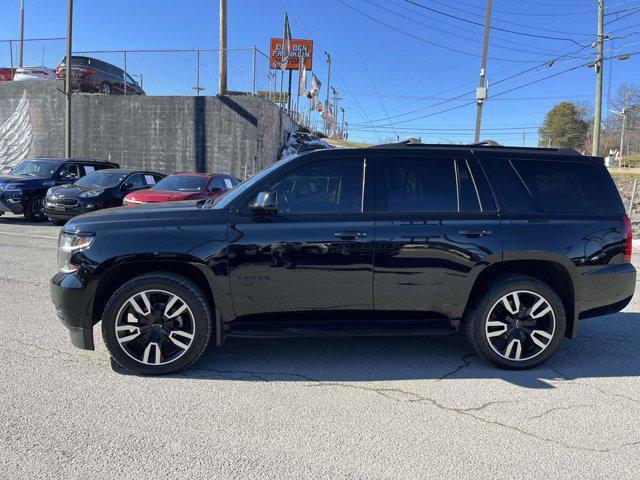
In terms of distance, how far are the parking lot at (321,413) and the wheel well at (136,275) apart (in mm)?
543

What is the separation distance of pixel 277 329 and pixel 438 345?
1741 millimetres

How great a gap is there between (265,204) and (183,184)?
943 centimetres

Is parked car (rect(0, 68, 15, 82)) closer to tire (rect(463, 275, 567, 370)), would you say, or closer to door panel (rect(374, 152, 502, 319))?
door panel (rect(374, 152, 502, 319))

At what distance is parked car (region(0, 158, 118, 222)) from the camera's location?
13.1 m

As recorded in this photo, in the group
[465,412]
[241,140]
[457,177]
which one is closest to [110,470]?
[465,412]

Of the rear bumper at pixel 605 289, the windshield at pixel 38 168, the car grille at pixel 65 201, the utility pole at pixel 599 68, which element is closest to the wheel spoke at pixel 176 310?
the rear bumper at pixel 605 289

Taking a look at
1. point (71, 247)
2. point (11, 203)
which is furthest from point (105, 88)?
point (71, 247)

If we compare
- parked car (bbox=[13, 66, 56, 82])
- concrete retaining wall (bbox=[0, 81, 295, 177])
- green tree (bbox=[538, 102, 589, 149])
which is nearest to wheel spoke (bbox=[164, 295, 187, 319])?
concrete retaining wall (bbox=[0, 81, 295, 177])

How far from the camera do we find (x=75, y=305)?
12.4 ft

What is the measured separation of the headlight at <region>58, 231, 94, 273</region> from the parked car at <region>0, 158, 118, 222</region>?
11.0 metres

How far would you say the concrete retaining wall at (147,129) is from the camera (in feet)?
66.4

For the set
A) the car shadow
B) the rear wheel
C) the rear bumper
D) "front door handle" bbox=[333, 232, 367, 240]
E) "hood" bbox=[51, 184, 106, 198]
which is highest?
the rear wheel

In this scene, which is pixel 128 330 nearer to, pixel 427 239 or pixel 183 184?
pixel 427 239

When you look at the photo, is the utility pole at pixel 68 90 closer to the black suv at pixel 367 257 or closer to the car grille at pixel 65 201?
the car grille at pixel 65 201
